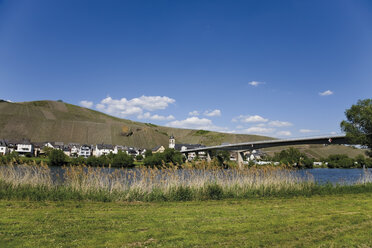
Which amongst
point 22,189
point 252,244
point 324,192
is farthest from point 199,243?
point 324,192

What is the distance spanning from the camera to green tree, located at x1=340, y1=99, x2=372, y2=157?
40.5 m

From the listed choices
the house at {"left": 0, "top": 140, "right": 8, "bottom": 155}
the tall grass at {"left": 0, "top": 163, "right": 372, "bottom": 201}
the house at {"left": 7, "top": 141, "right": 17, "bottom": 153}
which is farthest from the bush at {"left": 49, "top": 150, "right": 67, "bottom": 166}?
the house at {"left": 7, "top": 141, "right": 17, "bottom": 153}

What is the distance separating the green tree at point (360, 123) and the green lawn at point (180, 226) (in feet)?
116

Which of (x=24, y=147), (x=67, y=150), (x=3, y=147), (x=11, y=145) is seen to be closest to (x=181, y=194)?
(x=3, y=147)

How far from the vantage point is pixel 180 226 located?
25.1 feet

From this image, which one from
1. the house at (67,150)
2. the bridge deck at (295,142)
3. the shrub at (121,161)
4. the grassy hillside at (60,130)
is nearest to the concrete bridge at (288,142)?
the bridge deck at (295,142)

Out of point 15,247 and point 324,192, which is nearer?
point 15,247

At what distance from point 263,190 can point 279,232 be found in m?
7.92

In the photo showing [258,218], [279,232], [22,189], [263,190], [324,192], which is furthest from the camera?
[324,192]

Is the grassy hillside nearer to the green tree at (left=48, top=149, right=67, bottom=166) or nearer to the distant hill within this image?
the distant hill

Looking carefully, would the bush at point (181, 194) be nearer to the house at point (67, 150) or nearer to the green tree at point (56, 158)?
the green tree at point (56, 158)

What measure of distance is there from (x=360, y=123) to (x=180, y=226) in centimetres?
4336

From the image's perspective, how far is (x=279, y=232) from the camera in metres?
7.12

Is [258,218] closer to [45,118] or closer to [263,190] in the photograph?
[263,190]
